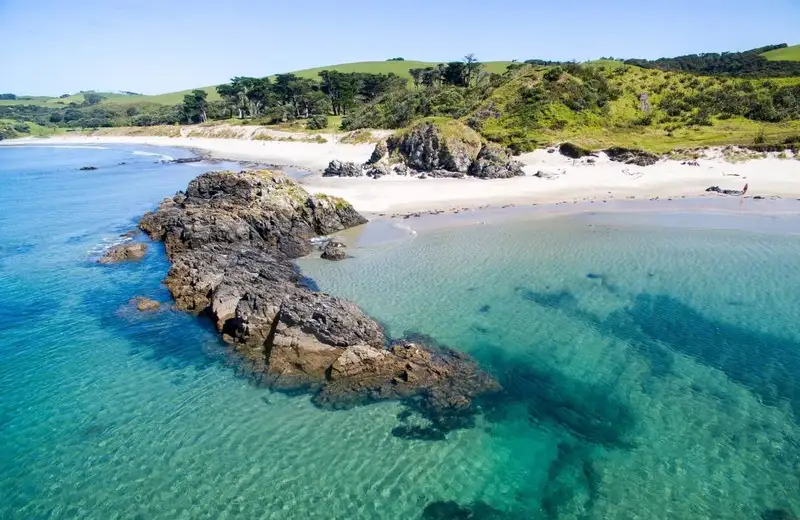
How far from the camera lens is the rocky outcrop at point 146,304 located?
2329 centimetres

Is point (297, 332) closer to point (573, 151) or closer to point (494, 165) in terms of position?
point (494, 165)

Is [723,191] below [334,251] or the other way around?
the other way around

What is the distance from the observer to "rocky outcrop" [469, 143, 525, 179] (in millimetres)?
53125

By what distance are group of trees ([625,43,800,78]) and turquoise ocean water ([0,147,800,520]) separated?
83.8 m

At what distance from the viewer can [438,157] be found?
2222 inches

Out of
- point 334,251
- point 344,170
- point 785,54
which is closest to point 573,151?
point 344,170

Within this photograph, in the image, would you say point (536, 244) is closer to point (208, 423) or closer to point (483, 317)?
point (483, 317)

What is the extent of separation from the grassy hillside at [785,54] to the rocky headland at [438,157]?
104335 millimetres

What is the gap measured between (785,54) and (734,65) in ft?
53.8

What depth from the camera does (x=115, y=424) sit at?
49.7 ft

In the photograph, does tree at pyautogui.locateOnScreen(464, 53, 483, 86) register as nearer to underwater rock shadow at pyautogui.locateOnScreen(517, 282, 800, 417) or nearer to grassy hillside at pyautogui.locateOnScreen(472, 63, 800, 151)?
grassy hillside at pyautogui.locateOnScreen(472, 63, 800, 151)

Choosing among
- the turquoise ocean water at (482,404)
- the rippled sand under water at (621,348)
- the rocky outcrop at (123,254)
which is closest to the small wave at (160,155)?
the rocky outcrop at (123,254)

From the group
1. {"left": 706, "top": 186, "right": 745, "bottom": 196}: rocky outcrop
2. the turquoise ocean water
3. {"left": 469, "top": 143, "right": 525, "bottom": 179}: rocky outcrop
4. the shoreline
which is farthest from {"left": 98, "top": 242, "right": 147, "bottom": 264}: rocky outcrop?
{"left": 706, "top": 186, "right": 745, "bottom": 196}: rocky outcrop

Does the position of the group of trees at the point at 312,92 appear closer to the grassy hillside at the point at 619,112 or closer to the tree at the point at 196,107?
the tree at the point at 196,107
